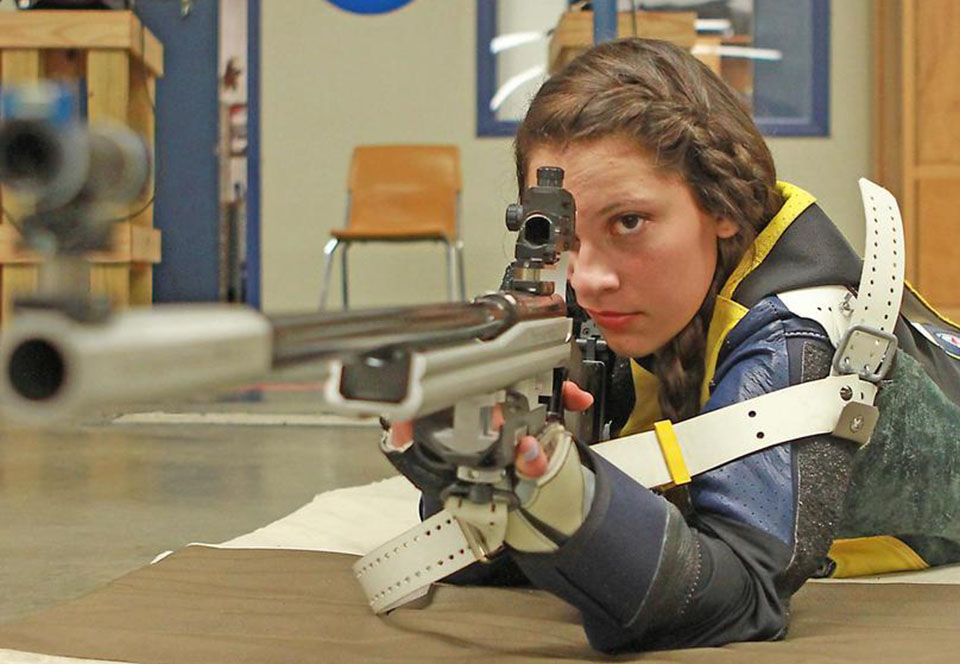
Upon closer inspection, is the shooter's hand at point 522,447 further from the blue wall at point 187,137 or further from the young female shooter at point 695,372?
the blue wall at point 187,137

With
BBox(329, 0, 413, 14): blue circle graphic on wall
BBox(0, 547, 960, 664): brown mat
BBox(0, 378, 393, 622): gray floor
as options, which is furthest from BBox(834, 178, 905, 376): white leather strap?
BBox(329, 0, 413, 14): blue circle graphic on wall

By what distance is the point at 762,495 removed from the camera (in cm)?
105

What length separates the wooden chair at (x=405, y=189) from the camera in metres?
4.93

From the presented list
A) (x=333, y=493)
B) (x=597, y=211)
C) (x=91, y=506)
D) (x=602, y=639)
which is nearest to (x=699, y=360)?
(x=597, y=211)

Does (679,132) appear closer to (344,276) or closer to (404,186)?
(404,186)

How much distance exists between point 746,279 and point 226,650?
604 mm

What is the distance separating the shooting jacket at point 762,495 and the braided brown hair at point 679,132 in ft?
0.07

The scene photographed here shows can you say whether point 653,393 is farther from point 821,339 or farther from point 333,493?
point 333,493

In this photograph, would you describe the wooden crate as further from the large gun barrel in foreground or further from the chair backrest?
the large gun barrel in foreground

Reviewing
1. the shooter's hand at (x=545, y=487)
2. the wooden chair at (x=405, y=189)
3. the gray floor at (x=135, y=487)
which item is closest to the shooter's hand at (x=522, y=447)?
the shooter's hand at (x=545, y=487)

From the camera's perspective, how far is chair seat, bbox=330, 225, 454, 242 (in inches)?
174

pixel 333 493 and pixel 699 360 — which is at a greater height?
pixel 699 360

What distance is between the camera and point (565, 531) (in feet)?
3.00

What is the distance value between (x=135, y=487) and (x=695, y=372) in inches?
57.7
